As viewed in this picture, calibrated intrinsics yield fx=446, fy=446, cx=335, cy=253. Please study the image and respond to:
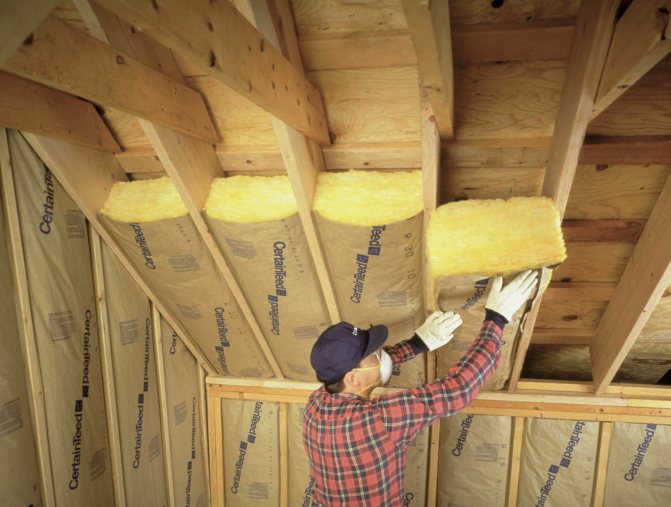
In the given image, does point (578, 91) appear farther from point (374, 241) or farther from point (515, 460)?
point (515, 460)

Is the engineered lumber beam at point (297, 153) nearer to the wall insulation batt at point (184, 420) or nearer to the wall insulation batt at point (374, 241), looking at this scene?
the wall insulation batt at point (374, 241)

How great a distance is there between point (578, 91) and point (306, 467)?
2.79 metres

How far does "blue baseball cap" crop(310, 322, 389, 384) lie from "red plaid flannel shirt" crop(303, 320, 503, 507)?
111 millimetres

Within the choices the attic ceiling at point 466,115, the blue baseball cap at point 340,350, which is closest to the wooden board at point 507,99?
the attic ceiling at point 466,115

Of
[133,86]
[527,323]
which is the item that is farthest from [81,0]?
[527,323]

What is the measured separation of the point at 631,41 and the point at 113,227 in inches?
80.9

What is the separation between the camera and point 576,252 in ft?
6.64

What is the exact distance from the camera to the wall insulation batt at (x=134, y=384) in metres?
2.34

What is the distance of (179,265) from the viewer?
2223mm

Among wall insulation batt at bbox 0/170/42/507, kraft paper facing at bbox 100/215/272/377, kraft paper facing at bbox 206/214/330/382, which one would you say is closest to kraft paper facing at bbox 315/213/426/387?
kraft paper facing at bbox 206/214/330/382

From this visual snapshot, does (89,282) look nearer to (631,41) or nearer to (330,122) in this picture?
(330,122)

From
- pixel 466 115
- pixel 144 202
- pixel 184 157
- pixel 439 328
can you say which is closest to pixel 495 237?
pixel 466 115

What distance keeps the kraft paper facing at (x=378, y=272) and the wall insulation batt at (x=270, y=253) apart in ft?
0.47

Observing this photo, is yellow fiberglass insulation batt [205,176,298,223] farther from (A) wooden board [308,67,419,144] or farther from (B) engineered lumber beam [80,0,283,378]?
(A) wooden board [308,67,419,144]
